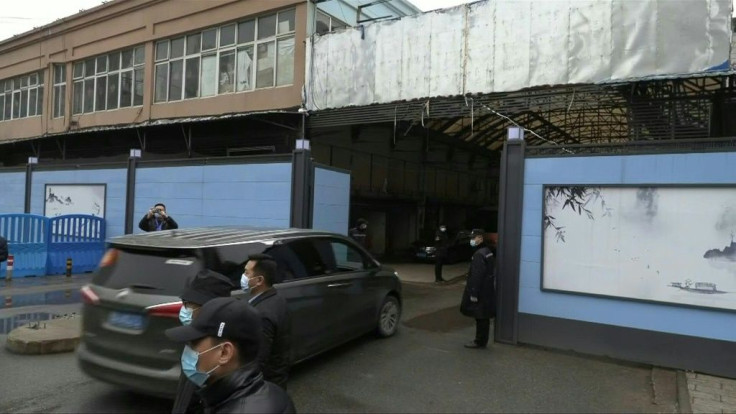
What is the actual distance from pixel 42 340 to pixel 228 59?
11.8 m

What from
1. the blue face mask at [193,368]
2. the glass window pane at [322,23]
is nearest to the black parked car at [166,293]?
the blue face mask at [193,368]

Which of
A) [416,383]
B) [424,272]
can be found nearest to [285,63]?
[424,272]

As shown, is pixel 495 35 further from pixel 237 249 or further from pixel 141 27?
pixel 141 27

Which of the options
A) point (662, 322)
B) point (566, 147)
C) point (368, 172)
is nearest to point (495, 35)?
point (566, 147)

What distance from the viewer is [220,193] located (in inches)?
477

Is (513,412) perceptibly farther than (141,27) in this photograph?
No

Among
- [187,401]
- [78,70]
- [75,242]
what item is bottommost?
[75,242]

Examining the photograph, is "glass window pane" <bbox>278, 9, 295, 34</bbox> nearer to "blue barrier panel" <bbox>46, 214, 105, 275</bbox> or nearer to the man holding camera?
the man holding camera

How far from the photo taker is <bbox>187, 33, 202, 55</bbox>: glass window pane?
16.9 m

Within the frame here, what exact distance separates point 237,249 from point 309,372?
192cm

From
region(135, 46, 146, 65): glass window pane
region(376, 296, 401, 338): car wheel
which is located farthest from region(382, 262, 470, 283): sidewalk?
region(135, 46, 146, 65): glass window pane

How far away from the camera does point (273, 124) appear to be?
47.7 feet

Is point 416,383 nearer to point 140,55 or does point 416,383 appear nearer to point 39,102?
point 140,55

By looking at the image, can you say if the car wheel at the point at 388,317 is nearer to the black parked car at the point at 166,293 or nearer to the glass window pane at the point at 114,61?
the black parked car at the point at 166,293
